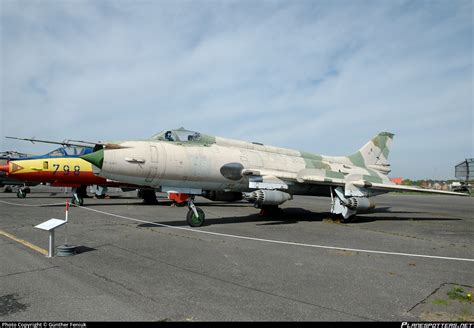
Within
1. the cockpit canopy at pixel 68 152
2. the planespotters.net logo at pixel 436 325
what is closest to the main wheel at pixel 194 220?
the planespotters.net logo at pixel 436 325

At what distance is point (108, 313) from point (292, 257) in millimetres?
4247

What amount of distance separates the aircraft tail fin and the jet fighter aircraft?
1898 millimetres

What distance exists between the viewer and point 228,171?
40.7ft

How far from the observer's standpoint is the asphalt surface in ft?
13.5

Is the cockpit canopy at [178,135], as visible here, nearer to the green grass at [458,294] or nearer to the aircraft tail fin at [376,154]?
the green grass at [458,294]

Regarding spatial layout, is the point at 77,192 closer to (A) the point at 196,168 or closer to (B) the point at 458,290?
(A) the point at 196,168

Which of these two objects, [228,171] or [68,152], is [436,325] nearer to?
[228,171]

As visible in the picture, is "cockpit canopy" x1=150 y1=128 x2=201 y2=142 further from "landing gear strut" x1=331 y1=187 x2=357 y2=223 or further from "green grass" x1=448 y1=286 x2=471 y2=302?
"green grass" x1=448 y1=286 x2=471 y2=302

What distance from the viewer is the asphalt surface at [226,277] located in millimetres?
4125

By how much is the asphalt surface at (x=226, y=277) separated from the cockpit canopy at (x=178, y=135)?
343cm

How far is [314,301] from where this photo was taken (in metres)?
4.55

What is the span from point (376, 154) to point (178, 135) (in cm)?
1242

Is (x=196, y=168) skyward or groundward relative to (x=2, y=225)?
skyward

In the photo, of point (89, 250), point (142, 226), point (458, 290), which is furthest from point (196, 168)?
point (458, 290)
